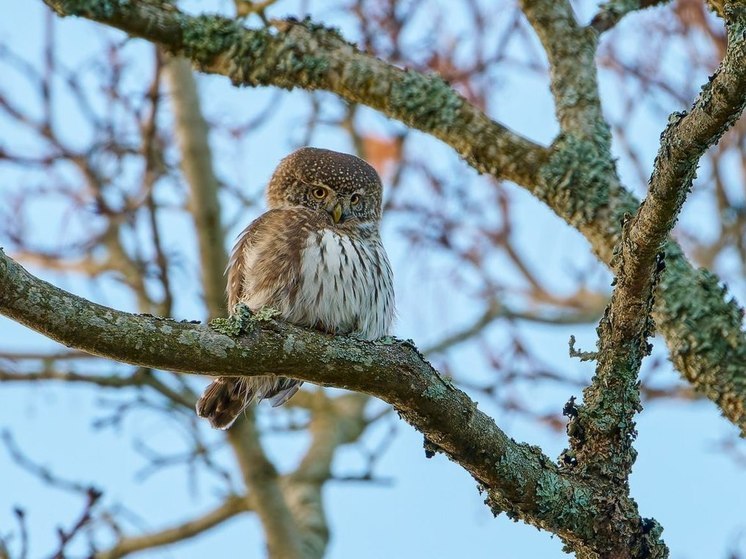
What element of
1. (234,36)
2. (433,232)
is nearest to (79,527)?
(234,36)

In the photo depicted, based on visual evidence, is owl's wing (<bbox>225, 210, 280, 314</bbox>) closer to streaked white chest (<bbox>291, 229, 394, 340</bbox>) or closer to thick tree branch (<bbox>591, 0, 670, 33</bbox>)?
streaked white chest (<bbox>291, 229, 394, 340</bbox>)

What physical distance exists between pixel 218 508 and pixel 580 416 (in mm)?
3499

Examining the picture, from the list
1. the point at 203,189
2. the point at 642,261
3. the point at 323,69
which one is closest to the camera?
the point at 642,261

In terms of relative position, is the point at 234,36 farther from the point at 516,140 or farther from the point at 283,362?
the point at 283,362

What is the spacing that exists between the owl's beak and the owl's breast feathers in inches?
4.9

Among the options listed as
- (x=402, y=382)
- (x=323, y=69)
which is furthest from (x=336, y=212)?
(x=402, y=382)

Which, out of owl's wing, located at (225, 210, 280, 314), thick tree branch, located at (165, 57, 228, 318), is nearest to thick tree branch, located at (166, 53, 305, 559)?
thick tree branch, located at (165, 57, 228, 318)

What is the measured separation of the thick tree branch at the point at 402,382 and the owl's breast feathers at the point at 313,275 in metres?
1.17

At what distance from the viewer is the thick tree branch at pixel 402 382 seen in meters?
2.78

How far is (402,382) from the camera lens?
305 cm

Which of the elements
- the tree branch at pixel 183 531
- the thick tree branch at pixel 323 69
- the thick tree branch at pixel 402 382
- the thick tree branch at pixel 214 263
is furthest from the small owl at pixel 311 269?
the tree branch at pixel 183 531

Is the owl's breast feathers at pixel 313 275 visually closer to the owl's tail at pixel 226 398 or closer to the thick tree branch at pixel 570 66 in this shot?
the owl's tail at pixel 226 398

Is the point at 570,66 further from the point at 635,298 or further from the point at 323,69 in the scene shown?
the point at 635,298

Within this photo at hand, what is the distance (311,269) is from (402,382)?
137 centimetres
